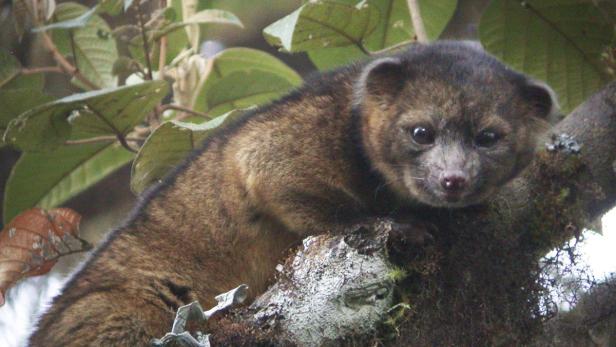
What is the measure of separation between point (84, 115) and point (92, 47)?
124 cm

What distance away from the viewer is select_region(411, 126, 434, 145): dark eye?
4496 millimetres

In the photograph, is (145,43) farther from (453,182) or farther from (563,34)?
(563,34)

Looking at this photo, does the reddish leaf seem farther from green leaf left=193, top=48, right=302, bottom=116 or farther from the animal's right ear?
the animal's right ear

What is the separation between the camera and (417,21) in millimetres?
5516

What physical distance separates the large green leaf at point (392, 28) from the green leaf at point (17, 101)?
1.65 m

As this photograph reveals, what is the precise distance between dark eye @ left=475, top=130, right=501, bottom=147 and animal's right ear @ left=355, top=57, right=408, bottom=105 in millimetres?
495

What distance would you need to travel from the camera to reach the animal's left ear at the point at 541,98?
15.2 feet

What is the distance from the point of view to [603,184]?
415 cm

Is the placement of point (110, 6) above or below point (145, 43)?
above

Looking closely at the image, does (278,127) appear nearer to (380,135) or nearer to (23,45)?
(380,135)

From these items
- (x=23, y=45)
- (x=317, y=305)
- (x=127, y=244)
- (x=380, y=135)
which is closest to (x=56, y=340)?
(x=127, y=244)

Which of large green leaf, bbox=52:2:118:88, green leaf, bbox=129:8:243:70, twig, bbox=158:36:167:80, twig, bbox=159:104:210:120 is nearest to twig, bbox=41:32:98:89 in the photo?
large green leaf, bbox=52:2:118:88

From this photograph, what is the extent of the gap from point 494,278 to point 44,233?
2.74 m

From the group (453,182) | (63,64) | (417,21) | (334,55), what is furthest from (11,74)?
(453,182)
